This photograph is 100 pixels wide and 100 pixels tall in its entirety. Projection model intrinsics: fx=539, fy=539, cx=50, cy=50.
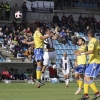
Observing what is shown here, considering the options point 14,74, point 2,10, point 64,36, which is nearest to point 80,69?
point 14,74

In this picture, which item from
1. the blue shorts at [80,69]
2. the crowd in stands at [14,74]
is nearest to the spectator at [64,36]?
the crowd in stands at [14,74]

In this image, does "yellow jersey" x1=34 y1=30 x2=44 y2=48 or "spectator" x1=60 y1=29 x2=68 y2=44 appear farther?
"spectator" x1=60 y1=29 x2=68 y2=44

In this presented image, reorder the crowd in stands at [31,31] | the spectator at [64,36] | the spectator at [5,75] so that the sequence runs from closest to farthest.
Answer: the spectator at [5,75] < the crowd in stands at [31,31] < the spectator at [64,36]

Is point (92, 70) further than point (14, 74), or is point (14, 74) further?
point (14, 74)

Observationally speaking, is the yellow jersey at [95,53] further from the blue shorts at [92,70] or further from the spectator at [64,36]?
the spectator at [64,36]

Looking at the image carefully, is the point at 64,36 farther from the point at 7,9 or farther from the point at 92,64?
the point at 92,64

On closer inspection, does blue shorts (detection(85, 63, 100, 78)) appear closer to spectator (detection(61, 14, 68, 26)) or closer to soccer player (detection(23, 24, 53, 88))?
soccer player (detection(23, 24, 53, 88))

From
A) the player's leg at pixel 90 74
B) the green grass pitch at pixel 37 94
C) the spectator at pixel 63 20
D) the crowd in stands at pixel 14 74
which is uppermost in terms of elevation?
the spectator at pixel 63 20

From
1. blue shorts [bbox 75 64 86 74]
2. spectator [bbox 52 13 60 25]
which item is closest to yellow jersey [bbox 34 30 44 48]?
blue shorts [bbox 75 64 86 74]

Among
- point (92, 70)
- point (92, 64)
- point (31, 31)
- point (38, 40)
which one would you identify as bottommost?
point (92, 70)

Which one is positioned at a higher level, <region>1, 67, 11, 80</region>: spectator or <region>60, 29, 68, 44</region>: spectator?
<region>60, 29, 68, 44</region>: spectator

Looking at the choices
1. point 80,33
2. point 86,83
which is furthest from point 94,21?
point 86,83

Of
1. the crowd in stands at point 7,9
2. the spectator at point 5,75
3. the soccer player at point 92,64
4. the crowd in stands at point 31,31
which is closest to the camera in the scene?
the soccer player at point 92,64

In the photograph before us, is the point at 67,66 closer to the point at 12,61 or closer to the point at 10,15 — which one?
the point at 12,61
